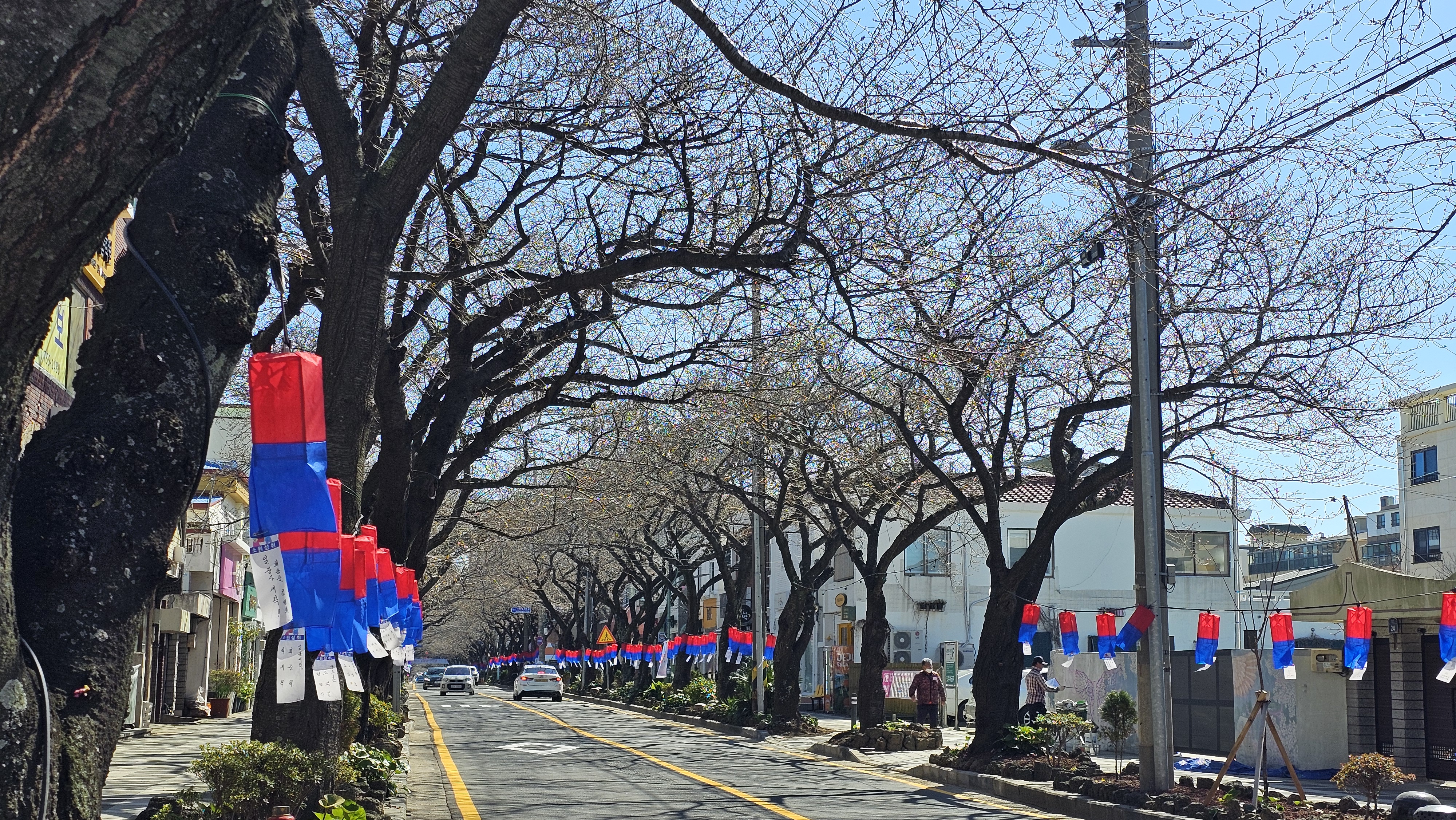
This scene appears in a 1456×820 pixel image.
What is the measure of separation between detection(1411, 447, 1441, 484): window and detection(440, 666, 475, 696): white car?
1684 inches

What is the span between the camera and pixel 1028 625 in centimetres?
A: 2214

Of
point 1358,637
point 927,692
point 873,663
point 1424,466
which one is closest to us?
point 1358,637

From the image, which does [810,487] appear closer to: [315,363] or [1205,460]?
[1205,460]

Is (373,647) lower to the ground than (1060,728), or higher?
higher

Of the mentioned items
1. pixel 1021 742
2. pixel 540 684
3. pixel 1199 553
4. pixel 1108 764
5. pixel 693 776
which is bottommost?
pixel 540 684

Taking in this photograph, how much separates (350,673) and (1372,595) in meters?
15.6

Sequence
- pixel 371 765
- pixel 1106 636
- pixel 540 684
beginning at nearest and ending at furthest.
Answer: pixel 371 765
pixel 1106 636
pixel 540 684

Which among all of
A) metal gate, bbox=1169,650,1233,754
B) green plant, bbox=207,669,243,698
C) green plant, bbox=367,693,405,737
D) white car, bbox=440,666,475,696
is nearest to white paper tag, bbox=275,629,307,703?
green plant, bbox=367,693,405,737

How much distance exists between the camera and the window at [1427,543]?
51156mm

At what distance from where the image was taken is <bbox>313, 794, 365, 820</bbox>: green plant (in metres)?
9.37

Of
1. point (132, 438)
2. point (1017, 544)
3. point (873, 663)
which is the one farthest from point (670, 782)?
point (1017, 544)

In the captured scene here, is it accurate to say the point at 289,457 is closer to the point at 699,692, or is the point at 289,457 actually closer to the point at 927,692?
the point at 927,692

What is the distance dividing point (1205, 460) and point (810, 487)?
8522 mm

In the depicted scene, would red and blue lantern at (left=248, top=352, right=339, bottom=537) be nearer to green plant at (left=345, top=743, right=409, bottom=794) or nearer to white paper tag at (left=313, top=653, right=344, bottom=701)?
white paper tag at (left=313, top=653, right=344, bottom=701)
